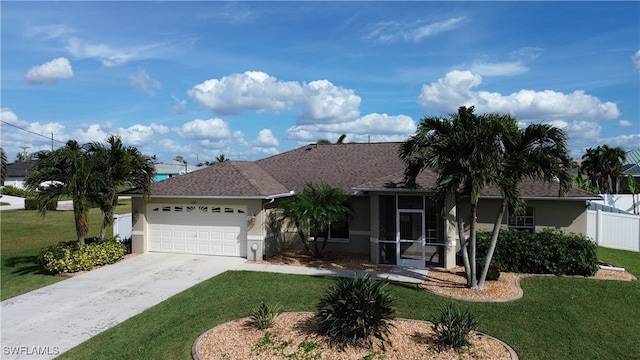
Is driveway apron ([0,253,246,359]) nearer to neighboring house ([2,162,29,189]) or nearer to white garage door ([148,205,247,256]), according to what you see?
white garage door ([148,205,247,256])

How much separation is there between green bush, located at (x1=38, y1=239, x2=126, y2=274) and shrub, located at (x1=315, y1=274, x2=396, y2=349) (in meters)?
10.7

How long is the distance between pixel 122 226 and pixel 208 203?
537 cm

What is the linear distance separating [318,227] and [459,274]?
17.2 feet

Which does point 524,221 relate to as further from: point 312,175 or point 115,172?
point 115,172

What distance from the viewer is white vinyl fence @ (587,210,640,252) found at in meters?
18.0

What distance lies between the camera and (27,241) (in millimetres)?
21641

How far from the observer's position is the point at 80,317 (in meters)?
9.92

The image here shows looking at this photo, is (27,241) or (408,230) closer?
(408,230)

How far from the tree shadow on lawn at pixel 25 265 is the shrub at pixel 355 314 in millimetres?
11913

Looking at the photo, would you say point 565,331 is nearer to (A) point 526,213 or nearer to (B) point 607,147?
Result: (A) point 526,213

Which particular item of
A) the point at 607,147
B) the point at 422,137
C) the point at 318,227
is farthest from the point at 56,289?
the point at 607,147

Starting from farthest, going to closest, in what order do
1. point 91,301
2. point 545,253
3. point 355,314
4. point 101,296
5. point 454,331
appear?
point 545,253 < point 101,296 < point 91,301 < point 355,314 < point 454,331

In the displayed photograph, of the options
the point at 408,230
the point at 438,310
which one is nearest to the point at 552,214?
the point at 408,230

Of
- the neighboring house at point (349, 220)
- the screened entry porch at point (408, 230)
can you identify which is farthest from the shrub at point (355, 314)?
the screened entry porch at point (408, 230)
